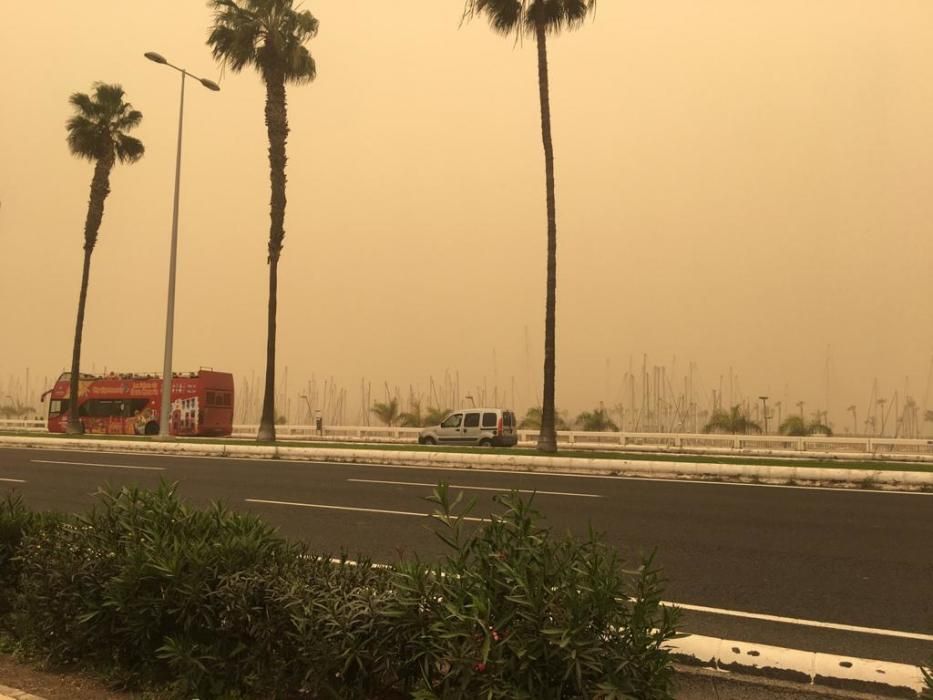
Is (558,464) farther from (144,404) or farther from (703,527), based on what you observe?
(144,404)

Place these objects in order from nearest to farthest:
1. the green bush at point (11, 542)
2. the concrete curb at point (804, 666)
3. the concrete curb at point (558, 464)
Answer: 1. the concrete curb at point (804, 666)
2. the green bush at point (11, 542)
3. the concrete curb at point (558, 464)

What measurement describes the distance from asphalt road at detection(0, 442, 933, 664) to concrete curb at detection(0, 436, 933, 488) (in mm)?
777

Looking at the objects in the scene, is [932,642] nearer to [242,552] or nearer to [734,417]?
[242,552]

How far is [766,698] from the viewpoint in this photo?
4336 mm

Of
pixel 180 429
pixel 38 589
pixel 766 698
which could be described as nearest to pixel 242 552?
pixel 38 589

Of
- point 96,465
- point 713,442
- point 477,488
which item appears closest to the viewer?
point 477,488

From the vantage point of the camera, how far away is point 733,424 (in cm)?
3647

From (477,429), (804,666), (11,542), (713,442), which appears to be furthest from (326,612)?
(713,442)

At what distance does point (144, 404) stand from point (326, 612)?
36.5m

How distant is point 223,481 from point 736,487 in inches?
383

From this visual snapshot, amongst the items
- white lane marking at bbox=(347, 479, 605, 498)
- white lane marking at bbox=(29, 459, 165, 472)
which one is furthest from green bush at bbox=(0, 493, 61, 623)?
white lane marking at bbox=(29, 459, 165, 472)

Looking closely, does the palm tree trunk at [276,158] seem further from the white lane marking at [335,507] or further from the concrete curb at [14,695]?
the concrete curb at [14,695]

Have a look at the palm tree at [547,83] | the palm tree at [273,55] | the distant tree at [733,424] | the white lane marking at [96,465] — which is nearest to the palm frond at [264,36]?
the palm tree at [273,55]

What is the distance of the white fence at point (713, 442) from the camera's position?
24.9 meters
